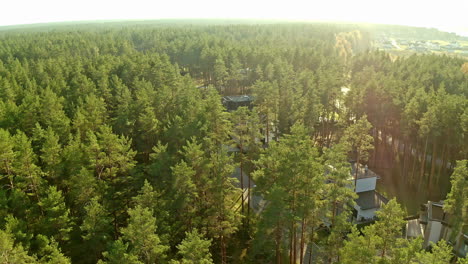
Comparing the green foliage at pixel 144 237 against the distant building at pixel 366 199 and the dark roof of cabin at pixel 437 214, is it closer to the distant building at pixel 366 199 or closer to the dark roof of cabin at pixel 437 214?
the distant building at pixel 366 199

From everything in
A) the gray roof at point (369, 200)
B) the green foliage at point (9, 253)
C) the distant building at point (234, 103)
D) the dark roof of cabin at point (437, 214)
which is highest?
the green foliage at point (9, 253)

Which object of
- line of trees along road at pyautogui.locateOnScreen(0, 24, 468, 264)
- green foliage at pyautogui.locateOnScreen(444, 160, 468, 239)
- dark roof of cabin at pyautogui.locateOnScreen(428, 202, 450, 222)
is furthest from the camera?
dark roof of cabin at pyautogui.locateOnScreen(428, 202, 450, 222)

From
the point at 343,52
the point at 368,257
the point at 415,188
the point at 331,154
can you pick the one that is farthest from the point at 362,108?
the point at 343,52

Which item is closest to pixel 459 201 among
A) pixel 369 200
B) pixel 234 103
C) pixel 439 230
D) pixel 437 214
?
pixel 439 230

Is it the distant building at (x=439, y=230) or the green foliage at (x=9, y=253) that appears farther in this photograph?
the distant building at (x=439, y=230)

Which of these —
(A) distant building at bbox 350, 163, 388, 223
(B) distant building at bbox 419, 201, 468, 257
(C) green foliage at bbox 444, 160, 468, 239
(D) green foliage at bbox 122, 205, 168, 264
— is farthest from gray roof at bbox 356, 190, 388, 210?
(D) green foliage at bbox 122, 205, 168, 264

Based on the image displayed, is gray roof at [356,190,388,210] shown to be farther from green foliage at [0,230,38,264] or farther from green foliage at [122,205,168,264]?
green foliage at [0,230,38,264]

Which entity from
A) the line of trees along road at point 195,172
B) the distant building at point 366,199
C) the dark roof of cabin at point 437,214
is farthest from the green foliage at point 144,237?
the dark roof of cabin at point 437,214

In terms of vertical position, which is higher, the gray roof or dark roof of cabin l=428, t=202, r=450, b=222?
dark roof of cabin l=428, t=202, r=450, b=222

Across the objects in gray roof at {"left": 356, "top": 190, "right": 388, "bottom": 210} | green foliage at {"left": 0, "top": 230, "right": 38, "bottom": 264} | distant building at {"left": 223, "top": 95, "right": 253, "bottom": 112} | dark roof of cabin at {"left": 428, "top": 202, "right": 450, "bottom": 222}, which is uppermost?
green foliage at {"left": 0, "top": 230, "right": 38, "bottom": 264}
